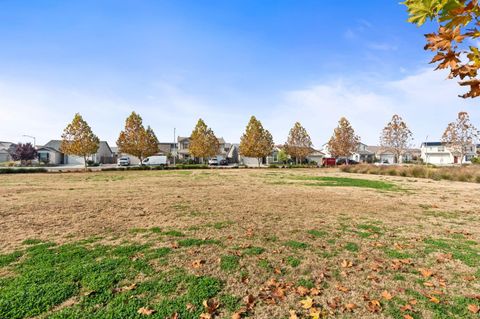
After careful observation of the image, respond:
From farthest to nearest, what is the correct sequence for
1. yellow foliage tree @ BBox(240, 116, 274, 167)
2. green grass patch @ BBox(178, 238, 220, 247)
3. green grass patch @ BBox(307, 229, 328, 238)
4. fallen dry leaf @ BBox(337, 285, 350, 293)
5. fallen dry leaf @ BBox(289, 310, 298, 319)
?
yellow foliage tree @ BBox(240, 116, 274, 167) < green grass patch @ BBox(307, 229, 328, 238) < green grass patch @ BBox(178, 238, 220, 247) < fallen dry leaf @ BBox(337, 285, 350, 293) < fallen dry leaf @ BBox(289, 310, 298, 319)

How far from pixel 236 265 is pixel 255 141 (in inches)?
1757

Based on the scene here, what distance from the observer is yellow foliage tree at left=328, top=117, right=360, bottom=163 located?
55688 millimetres

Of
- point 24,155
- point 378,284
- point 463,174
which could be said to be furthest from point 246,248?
point 24,155

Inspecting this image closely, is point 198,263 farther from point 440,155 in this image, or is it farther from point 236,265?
point 440,155

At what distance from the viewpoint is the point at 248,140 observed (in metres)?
48.8

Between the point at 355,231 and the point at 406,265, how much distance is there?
1.98m

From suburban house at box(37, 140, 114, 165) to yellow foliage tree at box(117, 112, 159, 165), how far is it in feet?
45.0

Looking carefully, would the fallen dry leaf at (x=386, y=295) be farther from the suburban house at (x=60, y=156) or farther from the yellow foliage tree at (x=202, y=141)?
the suburban house at (x=60, y=156)

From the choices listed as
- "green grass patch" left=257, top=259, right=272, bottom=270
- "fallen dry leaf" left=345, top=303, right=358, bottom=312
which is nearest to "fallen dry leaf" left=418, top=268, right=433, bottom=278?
"fallen dry leaf" left=345, top=303, right=358, bottom=312

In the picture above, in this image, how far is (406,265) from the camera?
4.34 meters

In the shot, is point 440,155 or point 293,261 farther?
point 440,155

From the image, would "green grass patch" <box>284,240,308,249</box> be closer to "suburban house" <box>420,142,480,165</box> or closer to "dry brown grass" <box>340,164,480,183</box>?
"dry brown grass" <box>340,164,480,183</box>

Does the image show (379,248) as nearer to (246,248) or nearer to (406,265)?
(406,265)

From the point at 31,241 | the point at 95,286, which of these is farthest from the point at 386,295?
the point at 31,241
